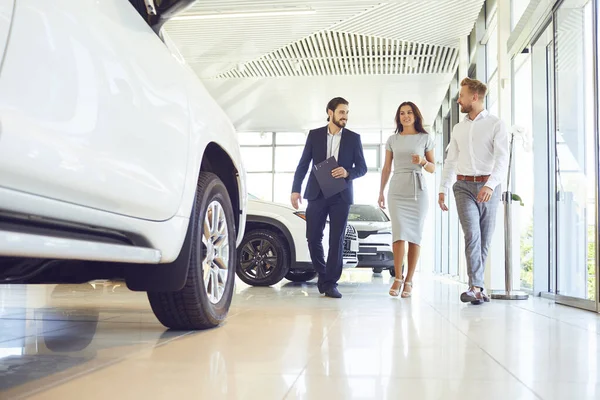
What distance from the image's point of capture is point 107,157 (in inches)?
62.7

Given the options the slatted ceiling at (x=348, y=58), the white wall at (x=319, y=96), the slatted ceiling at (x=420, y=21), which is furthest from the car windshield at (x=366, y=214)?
the white wall at (x=319, y=96)

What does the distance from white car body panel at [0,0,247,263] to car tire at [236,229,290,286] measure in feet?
12.3

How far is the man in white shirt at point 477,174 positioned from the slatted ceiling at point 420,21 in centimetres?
342

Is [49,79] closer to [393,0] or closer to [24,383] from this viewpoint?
[24,383]

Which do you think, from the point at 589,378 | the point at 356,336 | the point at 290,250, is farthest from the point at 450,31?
the point at 589,378

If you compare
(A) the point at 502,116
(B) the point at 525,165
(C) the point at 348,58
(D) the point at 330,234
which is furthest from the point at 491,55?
(D) the point at 330,234

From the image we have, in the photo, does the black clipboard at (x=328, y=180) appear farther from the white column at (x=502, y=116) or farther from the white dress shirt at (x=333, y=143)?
the white column at (x=502, y=116)

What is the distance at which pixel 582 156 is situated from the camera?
4648 millimetres

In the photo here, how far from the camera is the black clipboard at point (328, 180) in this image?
15.1ft

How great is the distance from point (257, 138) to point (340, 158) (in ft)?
41.2

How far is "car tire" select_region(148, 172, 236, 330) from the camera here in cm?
239

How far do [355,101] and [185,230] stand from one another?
11600 millimetres

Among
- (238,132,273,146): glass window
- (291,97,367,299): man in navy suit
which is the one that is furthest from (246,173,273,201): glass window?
(291,97,367,299): man in navy suit

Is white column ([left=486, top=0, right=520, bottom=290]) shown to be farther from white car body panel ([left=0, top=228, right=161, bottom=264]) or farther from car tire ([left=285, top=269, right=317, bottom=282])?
white car body panel ([left=0, top=228, right=161, bottom=264])
